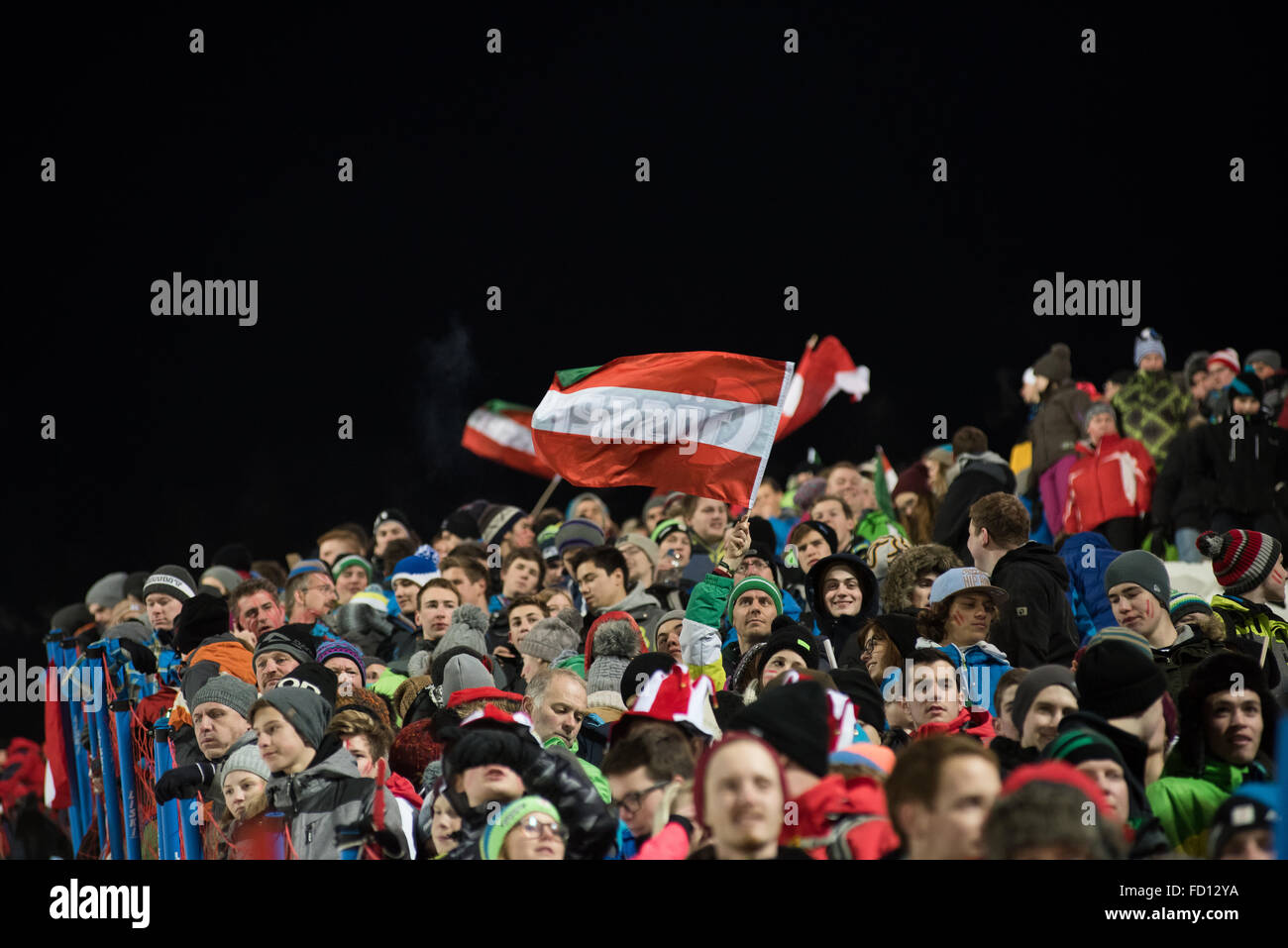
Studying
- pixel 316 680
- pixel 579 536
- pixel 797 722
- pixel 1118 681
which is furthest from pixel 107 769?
pixel 1118 681

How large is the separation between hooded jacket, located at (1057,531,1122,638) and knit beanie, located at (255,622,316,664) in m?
3.43

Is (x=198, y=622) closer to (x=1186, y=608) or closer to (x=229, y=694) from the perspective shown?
(x=229, y=694)

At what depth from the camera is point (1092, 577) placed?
771cm

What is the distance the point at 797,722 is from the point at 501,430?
451 inches

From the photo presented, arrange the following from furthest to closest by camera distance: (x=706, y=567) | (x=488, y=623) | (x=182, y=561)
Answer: (x=182, y=561) < (x=706, y=567) < (x=488, y=623)

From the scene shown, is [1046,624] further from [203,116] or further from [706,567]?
[203,116]

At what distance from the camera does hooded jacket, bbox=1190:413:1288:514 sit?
11547mm

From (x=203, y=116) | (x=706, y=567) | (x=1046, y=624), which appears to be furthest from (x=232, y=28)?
(x=1046, y=624)

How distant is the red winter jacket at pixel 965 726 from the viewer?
19.1ft

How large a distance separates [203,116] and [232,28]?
3.54ft

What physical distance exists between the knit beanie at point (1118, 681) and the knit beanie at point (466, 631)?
3.16 meters

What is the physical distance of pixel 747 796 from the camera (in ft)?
12.5

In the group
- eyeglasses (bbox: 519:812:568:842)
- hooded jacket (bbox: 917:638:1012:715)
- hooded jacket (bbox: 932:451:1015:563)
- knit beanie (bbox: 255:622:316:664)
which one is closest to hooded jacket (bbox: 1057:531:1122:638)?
hooded jacket (bbox: 917:638:1012:715)

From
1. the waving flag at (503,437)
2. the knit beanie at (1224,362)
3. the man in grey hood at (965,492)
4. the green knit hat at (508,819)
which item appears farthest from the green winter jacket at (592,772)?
the waving flag at (503,437)
